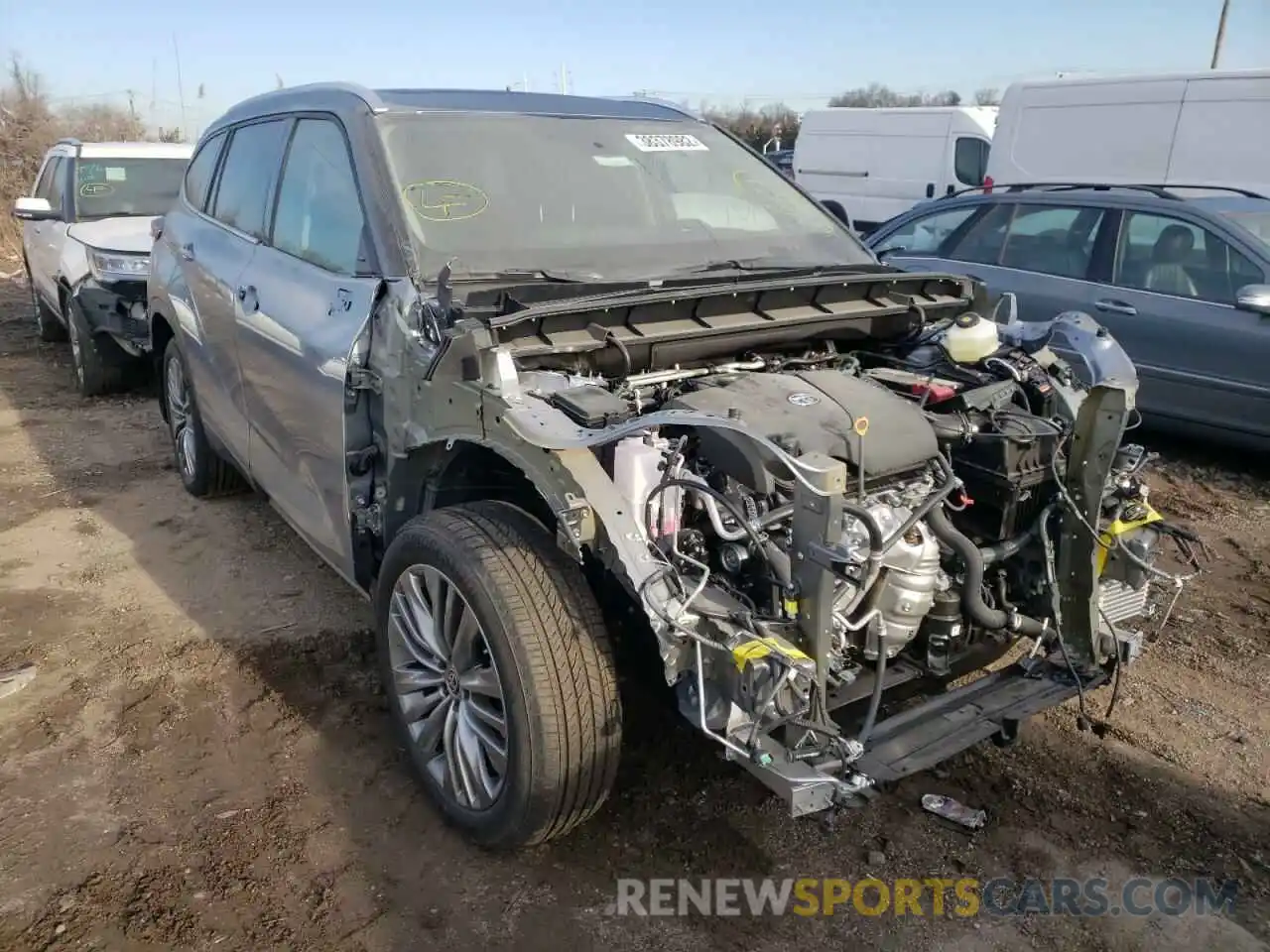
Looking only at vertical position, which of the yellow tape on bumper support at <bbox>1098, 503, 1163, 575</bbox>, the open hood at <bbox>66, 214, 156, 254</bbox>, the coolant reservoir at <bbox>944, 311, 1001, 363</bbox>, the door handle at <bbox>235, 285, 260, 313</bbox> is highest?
the coolant reservoir at <bbox>944, 311, 1001, 363</bbox>

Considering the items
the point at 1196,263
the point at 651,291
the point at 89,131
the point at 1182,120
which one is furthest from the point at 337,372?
the point at 89,131

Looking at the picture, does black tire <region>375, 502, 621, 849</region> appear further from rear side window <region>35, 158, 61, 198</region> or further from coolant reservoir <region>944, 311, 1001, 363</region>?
rear side window <region>35, 158, 61, 198</region>

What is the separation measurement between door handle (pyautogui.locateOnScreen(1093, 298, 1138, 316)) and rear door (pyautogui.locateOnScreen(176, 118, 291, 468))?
487cm

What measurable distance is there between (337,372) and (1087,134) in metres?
9.46

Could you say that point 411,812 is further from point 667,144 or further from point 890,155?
point 890,155

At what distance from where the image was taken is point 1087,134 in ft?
33.3

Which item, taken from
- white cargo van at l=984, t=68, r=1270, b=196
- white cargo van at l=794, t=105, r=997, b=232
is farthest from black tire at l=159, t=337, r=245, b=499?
white cargo van at l=794, t=105, r=997, b=232

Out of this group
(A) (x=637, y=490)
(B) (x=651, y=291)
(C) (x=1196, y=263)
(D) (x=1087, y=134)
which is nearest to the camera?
(A) (x=637, y=490)

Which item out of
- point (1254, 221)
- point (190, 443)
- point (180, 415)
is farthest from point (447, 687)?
point (1254, 221)

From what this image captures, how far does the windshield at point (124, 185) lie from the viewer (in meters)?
8.13

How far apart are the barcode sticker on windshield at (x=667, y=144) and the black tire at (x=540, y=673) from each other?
187 centimetres

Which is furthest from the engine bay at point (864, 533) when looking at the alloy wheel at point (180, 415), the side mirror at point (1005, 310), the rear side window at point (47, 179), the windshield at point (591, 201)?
the rear side window at point (47, 179)

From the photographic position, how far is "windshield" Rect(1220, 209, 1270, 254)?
5.89 m

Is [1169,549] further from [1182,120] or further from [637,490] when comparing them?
[1182,120]
